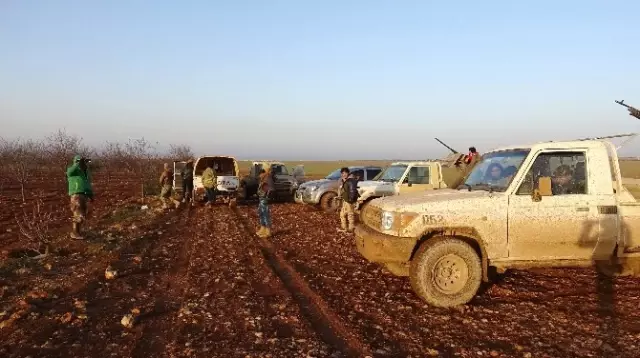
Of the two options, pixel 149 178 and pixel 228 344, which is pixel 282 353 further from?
pixel 149 178

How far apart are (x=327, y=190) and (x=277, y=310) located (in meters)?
11.0

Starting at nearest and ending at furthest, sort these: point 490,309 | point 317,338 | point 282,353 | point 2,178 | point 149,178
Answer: point 282,353, point 317,338, point 490,309, point 2,178, point 149,178

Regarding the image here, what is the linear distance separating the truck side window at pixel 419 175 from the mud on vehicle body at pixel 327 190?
2.94 m

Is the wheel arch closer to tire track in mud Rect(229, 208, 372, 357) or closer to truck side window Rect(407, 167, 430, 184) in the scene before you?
tire track in mud Rect(229, 208, 372, 357)

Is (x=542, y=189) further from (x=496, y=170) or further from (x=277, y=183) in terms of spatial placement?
(x=277, y=183)

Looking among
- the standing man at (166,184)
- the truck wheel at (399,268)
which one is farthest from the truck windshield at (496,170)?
the standing man at (166,184)

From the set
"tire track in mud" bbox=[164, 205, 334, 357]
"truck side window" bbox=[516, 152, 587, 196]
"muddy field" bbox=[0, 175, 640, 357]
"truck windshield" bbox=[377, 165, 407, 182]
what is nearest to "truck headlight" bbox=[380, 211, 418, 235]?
"muddy field" bbox=[0, 175, 640, 357]

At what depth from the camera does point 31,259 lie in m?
8.42

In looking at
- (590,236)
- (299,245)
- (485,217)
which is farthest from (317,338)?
(299,245)

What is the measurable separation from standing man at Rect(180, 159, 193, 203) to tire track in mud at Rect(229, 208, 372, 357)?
34.1 feet

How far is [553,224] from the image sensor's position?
5.82 metres

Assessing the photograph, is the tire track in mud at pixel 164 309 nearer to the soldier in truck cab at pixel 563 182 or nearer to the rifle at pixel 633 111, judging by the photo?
the soldier in truck cab at pixel 563 182

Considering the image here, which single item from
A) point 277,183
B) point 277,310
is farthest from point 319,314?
point 277,183

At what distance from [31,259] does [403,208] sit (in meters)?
6.60
